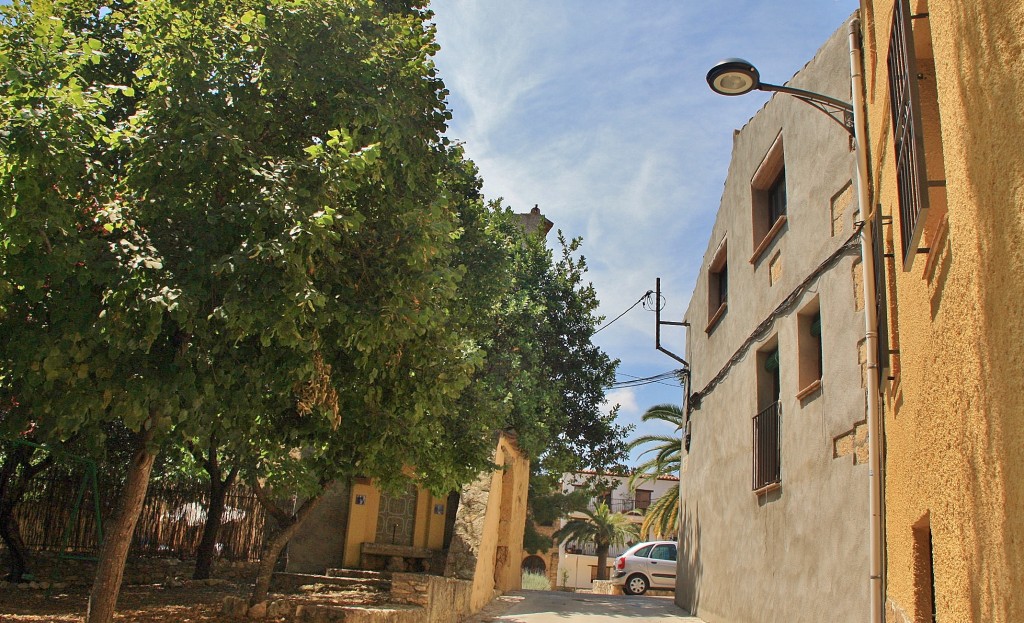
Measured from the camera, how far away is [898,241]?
208 inches

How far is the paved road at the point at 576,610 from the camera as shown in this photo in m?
13.3

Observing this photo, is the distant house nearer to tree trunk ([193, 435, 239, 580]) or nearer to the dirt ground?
tree trunk ([193, 435, 239, 580])

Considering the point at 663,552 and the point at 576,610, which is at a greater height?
the point at 663,552

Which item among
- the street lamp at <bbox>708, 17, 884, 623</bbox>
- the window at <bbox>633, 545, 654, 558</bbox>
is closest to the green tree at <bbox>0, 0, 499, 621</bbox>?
the street lamp at <bbox>708, 17, 884, 623</bbox>

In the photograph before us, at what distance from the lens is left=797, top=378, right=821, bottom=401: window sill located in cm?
848

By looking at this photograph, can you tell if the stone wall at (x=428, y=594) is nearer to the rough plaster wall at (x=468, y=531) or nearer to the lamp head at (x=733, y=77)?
the rough plaster wall at (x=468, y=531)

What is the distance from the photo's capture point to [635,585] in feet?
73.9

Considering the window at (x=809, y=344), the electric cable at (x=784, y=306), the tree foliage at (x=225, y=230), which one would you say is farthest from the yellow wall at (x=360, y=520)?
the window at (x=809, y=344)

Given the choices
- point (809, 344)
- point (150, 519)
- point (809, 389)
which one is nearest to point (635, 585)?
point (150, 519)

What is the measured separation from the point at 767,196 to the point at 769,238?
5.04 feet

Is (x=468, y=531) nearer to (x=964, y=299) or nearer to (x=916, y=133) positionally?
(x=916, y=133)

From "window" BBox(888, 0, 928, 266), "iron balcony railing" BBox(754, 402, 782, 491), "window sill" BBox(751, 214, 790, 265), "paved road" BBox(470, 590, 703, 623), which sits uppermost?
"window sill" BBox(751, 214, 790, 265)

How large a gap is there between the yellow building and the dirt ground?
790cm

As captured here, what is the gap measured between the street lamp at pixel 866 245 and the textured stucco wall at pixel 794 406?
383 millimetres
